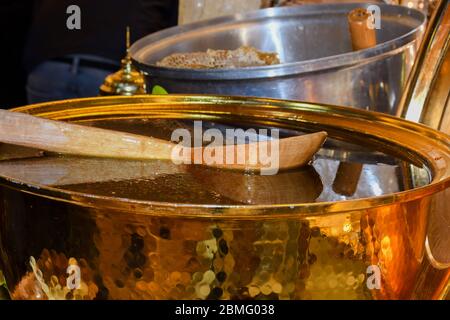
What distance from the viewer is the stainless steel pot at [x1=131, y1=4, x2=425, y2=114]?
1017 mm

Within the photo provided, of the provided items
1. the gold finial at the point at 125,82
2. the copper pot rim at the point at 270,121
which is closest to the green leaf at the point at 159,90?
the copper pot rim at the point at 270,121

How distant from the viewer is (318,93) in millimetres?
1031

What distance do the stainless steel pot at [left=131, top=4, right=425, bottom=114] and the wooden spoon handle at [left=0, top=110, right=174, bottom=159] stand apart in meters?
0.38

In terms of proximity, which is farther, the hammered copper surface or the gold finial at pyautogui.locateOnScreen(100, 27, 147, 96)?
the gold finial at pyautogui.locateOnScreen(100, 27, 147, 96)

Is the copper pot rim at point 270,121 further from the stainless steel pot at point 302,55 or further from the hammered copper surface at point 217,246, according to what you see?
the stainless steel pot at point 302,55

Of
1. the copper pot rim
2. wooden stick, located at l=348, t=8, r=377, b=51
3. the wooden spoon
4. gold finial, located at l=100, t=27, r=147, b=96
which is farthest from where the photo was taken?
gold finial, located at l=100, t=27, r=147, b=96

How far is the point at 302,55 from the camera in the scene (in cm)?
142

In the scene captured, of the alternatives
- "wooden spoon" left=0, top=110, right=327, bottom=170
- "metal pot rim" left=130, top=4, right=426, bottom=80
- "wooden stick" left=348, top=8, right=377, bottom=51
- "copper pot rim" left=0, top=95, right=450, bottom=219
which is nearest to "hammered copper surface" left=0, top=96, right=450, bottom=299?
"copper pot rim" left=0, top=95, right=450, bottom=219

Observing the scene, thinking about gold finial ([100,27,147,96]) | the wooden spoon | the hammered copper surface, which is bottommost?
gold finial ([100,27,147,96])

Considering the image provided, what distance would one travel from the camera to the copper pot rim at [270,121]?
45 cm

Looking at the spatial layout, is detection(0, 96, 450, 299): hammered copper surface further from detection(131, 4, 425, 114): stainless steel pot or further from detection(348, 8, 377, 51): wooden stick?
detection(348, 8, 377, 51): wooden stick

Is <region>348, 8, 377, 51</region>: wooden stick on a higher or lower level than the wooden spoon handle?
higher

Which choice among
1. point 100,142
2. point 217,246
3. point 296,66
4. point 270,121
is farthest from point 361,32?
point 217,246

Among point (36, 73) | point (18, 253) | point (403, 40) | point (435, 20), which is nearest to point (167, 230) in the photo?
point (18, 253)
